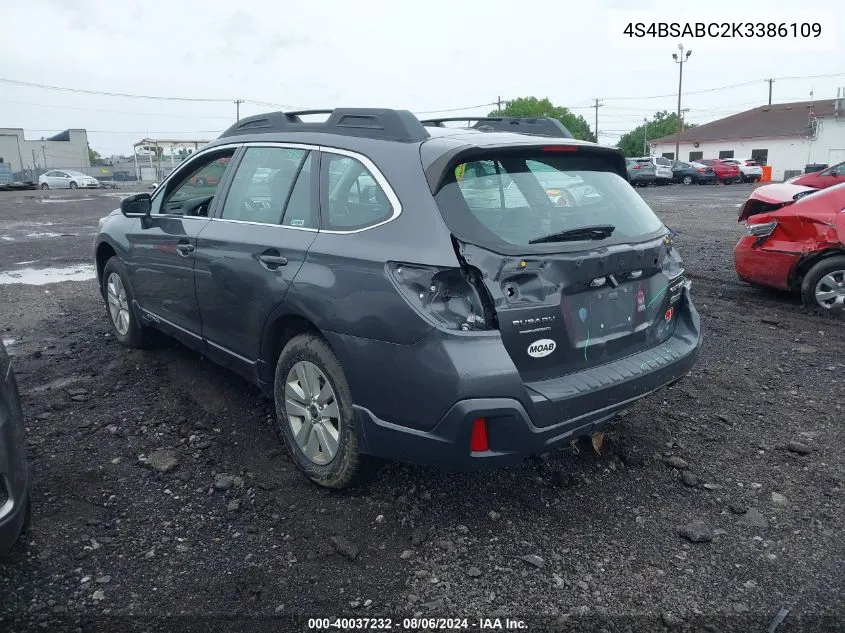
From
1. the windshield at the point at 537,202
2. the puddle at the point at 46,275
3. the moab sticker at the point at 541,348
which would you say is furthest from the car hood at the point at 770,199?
the puddle at the point at 46,275

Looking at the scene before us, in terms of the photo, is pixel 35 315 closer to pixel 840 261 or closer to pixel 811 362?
pixel 811 362

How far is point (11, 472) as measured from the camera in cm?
257

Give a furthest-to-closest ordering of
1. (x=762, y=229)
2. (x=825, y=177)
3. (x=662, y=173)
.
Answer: (x=662, y=173) → (x=825, y=177) → (x=762, y=229)

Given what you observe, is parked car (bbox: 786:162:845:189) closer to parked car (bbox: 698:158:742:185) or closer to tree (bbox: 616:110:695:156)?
parked car (bbox: 698:158:742:185)

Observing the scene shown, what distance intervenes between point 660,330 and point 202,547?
2425 mm

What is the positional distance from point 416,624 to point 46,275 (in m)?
8.58

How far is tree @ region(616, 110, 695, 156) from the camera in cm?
9038

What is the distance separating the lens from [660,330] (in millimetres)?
3629

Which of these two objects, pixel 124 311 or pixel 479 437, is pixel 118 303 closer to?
pixel 124 311

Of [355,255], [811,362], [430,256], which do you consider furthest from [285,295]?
[811,362]

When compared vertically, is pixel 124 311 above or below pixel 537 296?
below

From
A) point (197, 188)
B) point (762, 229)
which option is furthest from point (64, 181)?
point (762, 229)

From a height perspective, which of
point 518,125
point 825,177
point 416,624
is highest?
point 518,125

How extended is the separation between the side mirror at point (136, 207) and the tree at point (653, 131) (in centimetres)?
8935
